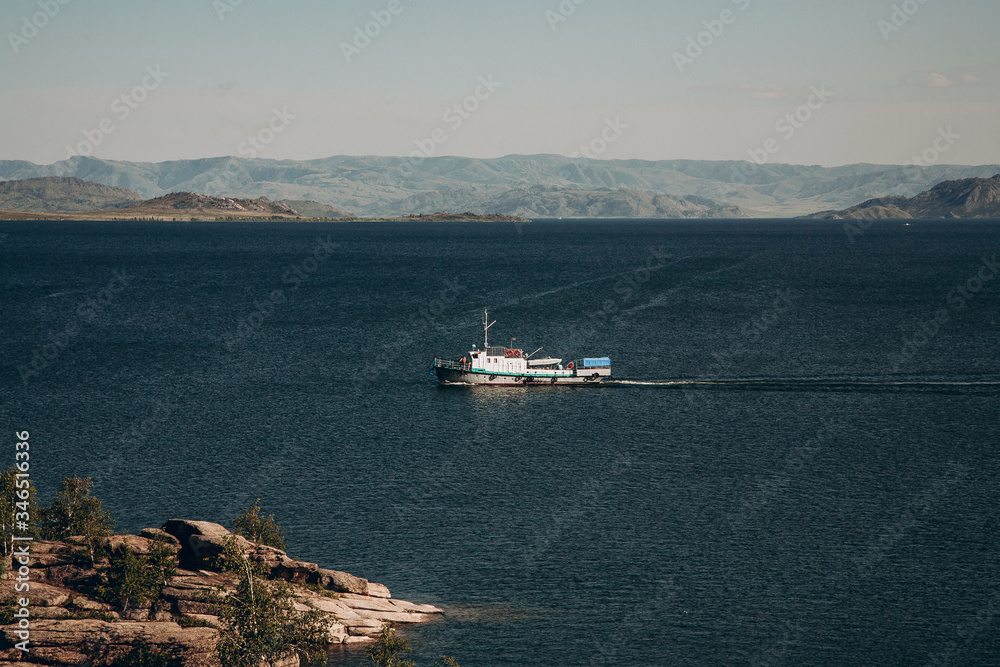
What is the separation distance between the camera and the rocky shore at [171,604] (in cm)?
5716

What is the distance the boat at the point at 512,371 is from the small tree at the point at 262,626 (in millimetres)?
81312

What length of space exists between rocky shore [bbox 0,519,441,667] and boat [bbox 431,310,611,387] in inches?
2863

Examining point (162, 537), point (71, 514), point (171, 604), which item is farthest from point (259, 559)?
point (71, 514)

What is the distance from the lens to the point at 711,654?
62062 mm

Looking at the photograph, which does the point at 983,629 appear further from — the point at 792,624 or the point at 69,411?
the point at 69,411

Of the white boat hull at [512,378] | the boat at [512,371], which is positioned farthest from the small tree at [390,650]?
the boat at [512,371]

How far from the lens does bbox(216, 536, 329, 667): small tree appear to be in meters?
55.8

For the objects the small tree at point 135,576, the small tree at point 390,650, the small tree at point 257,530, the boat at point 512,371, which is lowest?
the small tree at point 390,650

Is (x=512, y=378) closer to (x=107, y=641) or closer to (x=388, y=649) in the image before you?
(x=388, y=649)

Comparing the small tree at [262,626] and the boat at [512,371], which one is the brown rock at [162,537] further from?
the boat at [512,371]

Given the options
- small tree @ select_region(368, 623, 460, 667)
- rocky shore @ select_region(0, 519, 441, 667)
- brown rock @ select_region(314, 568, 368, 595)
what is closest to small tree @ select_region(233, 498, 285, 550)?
rocky shore @ select_region(0, 519, 441, 667)

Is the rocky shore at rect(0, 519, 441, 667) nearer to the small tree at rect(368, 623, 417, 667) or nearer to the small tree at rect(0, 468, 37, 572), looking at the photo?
the small tree at rect(368, 623, 417, 667)

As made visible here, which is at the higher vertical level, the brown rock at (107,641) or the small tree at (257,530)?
the small tree at (257,530)

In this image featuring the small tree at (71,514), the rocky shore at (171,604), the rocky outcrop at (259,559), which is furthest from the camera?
the small tree at (71,514)
